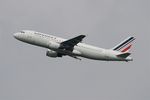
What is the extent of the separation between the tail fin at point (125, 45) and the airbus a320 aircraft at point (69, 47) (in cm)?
381

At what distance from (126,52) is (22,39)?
846 inches

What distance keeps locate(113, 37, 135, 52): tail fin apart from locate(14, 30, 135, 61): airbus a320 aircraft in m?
3.81

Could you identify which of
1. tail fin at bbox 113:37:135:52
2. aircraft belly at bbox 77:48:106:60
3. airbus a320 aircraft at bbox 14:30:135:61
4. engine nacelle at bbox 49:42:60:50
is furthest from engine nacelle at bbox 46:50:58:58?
tail fin at bbox 113:37:135:52

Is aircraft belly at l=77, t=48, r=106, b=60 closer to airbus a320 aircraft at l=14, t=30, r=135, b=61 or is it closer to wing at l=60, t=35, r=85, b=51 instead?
airbus a320 aircraft at l=14, t=30, r=135, b=61

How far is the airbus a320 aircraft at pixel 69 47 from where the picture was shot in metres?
129

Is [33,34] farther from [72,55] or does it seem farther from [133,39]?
[133,39]

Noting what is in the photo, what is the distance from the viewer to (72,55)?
131 m

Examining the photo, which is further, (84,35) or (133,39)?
(133,39)

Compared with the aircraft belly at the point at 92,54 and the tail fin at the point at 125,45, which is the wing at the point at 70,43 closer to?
the aircraft belly at the point at 92,54

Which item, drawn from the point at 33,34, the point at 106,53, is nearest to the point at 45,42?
the point at 33,34

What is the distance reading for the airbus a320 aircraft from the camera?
129 meters

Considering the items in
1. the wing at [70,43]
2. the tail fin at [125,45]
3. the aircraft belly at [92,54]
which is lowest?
the aircraft belly at [92,54]

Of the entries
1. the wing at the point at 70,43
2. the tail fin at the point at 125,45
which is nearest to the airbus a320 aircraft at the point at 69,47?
the wing at the point at 70,43

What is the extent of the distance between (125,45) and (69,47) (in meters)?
14.2
